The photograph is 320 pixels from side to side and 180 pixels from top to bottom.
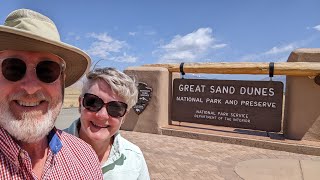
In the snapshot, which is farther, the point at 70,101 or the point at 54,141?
the point at 70,101

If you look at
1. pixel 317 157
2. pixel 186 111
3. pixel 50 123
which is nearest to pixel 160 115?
pixel 186 111

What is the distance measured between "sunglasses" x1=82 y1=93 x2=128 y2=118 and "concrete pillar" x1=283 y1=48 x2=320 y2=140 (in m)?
7.02

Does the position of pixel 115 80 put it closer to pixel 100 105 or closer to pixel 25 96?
pixel 100 105

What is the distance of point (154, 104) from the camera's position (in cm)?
968

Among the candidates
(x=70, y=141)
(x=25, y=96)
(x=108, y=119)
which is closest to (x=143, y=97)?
(x=108, y=119)

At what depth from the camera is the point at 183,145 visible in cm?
809

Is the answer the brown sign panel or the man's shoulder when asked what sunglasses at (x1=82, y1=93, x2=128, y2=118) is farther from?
the brown sign panel

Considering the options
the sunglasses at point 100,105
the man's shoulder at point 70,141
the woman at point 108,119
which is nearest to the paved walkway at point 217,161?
the woman at point 108,119

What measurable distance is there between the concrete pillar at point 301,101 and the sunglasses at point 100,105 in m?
7.02

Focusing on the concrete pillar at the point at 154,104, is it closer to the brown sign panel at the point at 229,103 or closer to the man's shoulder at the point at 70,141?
the brown sign panel at the point at 229,103

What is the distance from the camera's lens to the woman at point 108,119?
7.14 feet

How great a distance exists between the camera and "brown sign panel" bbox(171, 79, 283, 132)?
8.35m

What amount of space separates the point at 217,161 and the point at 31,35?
5.83 metres

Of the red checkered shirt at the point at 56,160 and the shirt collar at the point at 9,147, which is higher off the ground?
the shirt collar at the point at 9,147
